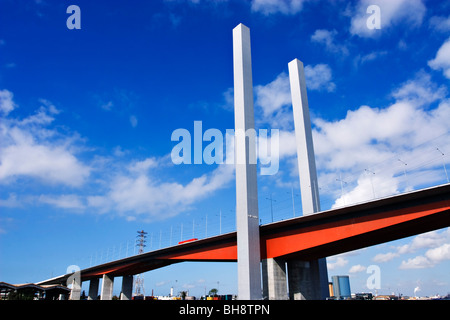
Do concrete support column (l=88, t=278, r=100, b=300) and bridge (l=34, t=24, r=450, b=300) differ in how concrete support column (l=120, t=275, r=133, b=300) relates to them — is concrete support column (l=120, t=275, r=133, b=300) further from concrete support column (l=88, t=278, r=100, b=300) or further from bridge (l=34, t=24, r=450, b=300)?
bridge (l=34, t=24, r=450, b=300)

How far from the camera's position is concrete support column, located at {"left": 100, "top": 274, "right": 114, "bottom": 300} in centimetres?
7888

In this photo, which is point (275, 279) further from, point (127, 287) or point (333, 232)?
point (127, 287)

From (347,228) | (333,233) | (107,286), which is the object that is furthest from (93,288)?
(347,228)

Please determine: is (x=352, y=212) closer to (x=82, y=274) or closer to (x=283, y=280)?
(x=283, y=280)

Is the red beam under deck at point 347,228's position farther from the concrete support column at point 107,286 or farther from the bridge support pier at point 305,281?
the concrete support column at point 107,286

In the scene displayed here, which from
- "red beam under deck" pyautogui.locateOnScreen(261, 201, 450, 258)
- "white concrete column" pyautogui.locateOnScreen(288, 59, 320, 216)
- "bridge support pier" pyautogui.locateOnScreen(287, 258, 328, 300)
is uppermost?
"white concrete column" pyautogui.locateOnScreen(288, 59, 320, 216)

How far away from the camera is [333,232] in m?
33.4

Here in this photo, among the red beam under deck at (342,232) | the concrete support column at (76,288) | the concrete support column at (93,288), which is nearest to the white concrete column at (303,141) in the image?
Answer: the red beam under deck at (342,232)

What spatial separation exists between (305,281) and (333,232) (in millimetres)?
10908

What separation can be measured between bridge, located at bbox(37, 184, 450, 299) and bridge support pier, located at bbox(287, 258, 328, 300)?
1.20ft

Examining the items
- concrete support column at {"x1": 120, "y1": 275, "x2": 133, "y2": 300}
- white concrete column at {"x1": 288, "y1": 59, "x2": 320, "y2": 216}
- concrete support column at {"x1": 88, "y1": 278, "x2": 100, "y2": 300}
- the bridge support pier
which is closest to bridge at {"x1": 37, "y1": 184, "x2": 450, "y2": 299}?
the bridge support pier

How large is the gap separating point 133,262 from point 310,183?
42.9 m
